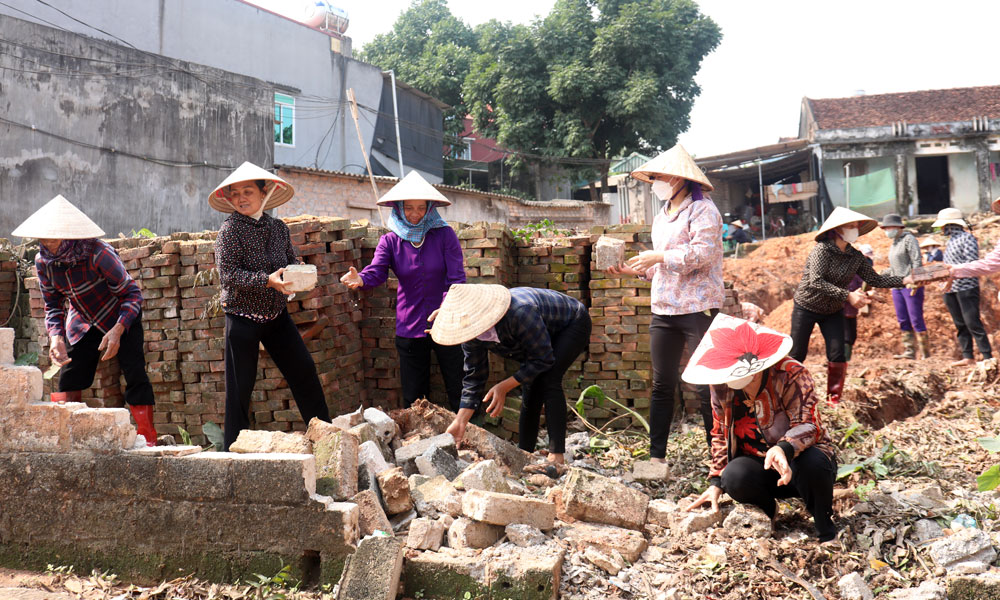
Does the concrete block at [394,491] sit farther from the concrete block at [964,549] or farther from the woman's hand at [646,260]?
the concrete block at [964,549]

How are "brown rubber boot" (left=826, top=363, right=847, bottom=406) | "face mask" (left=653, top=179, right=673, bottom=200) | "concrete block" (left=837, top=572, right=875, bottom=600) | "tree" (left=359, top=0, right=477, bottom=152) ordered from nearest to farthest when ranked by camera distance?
"concrete block" (left=837, top=572, right=875, bottom=600), "face mask" (left=653, top=179, right=673, bottom=200), "brown rubber boot" (left=826, top=363, right=847, bottom=406), "tree" (left=359, top=0, right=477, bottom=152)

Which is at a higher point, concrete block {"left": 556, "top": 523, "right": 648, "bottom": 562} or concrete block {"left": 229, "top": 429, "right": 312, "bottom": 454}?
concrete block {"left": 229, "top": 429, "right": 312, "bottom": 454}

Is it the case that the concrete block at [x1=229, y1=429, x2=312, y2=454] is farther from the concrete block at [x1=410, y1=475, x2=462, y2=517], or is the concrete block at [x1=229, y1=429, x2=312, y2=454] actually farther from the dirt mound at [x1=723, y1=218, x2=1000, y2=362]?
the dirt mound at [x1=723, y1=218, x2=1000, y2=362]

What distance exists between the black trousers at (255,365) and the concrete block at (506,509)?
1.44m

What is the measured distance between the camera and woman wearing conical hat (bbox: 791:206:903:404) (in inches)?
230

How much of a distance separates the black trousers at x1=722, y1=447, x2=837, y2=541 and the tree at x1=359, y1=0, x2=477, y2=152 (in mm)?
26783

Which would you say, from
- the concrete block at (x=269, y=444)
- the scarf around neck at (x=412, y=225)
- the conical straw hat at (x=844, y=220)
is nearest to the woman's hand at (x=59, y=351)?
the concrete block at (x=269, y=444)

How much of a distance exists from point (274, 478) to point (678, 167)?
272 centimetres

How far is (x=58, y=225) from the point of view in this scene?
178 inches

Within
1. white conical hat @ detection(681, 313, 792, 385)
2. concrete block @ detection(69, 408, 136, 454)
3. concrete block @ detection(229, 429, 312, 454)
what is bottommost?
concrete block @ detection(229, 429, 312, 454)

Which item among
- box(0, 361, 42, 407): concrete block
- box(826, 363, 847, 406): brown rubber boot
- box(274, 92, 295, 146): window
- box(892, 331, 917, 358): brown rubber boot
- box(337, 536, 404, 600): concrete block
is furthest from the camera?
box(274, 92, 295, 146): window

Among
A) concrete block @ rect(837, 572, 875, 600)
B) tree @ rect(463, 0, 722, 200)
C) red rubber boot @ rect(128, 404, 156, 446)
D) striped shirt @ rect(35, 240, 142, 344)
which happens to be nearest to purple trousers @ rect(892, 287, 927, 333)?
concrete block @ rect(837, 572, 875, 600)

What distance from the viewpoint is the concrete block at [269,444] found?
3646mm

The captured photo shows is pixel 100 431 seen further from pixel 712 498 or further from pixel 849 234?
pixel 849 234
